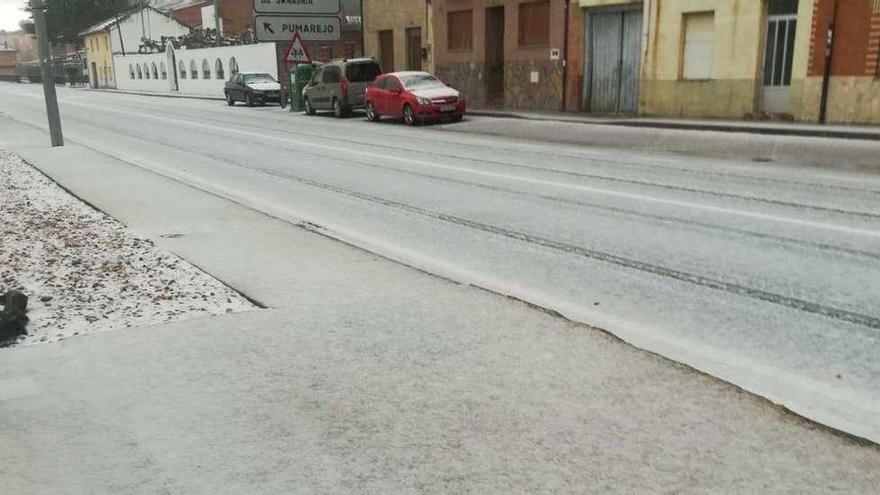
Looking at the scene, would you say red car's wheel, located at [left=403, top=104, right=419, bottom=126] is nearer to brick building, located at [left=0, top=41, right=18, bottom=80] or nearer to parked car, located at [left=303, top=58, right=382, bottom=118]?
parked car, located at [left=303, top=58, right=382, bottom=118]

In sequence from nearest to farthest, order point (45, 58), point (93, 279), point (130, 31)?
point (93, 279)
point (45, 58)
point (130, 31)

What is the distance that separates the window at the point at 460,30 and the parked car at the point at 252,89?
31.1 ft

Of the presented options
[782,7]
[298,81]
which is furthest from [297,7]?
[782,7]

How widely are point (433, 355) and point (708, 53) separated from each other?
743 inches

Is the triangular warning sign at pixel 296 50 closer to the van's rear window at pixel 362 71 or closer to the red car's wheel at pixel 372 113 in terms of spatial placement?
the van's rear window at pixel 362 71

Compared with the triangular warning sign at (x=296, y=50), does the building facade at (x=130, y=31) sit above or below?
above

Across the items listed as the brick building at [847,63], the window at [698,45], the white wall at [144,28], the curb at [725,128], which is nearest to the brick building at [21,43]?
the white wall at [144,28]

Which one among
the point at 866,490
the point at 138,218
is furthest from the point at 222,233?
the point at 866,490

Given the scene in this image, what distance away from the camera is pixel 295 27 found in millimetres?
28281

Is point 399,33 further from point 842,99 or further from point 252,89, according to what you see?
point 842,99

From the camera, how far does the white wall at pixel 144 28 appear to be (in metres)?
78.8

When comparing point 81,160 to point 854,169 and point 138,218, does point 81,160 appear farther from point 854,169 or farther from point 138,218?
point 854,169

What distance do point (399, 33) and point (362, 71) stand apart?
8.09m

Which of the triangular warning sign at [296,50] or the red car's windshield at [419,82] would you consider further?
the triangular warning sign at [296,50]
